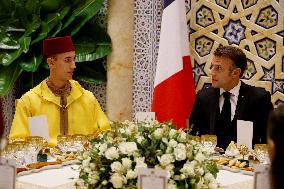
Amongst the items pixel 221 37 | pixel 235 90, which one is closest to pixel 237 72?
pixel 235 90

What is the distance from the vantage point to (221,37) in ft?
18.2

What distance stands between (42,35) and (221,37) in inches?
72.5

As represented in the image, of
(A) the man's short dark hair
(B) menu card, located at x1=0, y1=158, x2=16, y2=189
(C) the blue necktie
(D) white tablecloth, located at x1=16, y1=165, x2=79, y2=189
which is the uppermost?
(A) the man's short dark hair

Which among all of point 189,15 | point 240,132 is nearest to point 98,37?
point 189,15

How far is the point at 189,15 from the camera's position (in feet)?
18.8

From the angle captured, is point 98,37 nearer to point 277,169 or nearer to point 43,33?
point 43,33

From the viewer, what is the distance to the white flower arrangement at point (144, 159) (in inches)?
95.7

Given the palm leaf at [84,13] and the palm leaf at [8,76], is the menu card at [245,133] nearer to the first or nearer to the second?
the palm leaf at [84,13]

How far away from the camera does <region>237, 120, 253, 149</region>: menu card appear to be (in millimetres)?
3619

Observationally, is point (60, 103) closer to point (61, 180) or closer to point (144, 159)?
point (61, 180)

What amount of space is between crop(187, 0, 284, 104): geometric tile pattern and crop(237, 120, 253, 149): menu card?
1.65 m

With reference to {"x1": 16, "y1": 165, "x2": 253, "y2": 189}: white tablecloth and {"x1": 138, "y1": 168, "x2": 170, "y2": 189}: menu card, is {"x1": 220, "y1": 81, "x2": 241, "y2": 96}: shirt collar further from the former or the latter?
{"x1": 138, "y1": 168, "x2": 170, "y2": 189}: menu card

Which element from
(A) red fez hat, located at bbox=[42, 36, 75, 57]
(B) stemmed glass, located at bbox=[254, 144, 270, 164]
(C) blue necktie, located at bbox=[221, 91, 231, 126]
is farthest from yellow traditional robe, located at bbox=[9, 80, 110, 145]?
(B) stemmed glass, located at bbox=[254, 144, 270, 164]

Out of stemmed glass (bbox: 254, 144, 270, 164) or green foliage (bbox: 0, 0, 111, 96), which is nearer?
stemmed glass (bbox: 254, 144, 270, 164)
